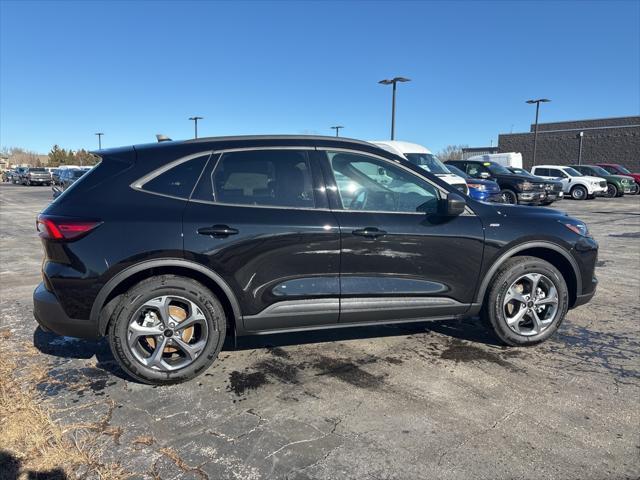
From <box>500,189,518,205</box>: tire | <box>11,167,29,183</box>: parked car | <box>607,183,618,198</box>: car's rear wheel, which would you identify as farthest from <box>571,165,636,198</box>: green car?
<box>11,167,29,183</box>: parked car

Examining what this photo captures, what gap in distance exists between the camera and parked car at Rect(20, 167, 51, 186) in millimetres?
40656

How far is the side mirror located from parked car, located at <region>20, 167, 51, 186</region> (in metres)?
45.1

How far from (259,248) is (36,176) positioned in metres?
44.9

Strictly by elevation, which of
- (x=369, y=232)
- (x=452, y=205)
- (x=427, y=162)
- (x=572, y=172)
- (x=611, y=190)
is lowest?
(x=369, y=232)

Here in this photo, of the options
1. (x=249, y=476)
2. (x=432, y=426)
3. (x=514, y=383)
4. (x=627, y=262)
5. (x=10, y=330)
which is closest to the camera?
(x=249, y=476)

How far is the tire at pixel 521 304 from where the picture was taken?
3.96 metres

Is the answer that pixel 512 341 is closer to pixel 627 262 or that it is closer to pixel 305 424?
pixel 305 424

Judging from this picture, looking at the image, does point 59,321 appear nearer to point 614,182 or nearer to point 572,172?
point 572,172

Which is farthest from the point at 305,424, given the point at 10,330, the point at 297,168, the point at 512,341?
the point at 10,330

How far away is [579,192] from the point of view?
78.7ft

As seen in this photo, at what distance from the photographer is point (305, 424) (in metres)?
2.89

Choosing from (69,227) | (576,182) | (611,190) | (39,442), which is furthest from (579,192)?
(39,442)

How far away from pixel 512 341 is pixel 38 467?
140 inches

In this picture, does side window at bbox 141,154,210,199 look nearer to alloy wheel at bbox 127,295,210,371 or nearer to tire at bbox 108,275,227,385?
tire at bbox 108,275,227,385
